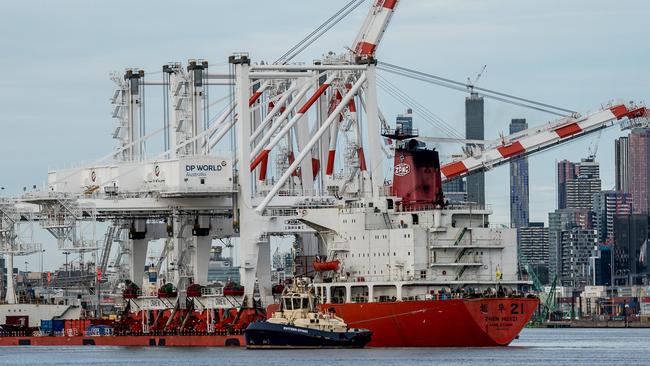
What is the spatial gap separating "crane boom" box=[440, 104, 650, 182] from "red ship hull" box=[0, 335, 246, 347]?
16683 mm

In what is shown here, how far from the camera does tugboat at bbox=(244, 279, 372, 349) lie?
71.3 m

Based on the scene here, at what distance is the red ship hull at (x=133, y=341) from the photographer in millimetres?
80062

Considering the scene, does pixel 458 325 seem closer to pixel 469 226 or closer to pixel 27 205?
pixel 469 226

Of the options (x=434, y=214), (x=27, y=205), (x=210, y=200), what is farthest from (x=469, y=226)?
(x=27, y=205)

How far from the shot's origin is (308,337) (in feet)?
234

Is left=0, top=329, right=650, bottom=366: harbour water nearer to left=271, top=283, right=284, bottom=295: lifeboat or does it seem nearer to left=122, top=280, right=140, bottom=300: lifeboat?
left=122, top=280, right=140, bottom=300: lifeboat

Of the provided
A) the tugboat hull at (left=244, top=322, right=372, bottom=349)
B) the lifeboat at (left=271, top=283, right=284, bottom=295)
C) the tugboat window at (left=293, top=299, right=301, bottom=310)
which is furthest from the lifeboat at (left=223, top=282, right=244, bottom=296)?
the tugboat window at (left=293, top=299, right=301, bottom=310)

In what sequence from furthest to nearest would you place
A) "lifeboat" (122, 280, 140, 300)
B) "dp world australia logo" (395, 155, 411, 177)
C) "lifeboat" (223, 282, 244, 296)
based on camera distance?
1. "lifeboat" (122, 280, 140, 300)
2. "lifeboat" (223, 282, 244, 296)
3. "dp world australia logo" (395, 155, 411, 177)

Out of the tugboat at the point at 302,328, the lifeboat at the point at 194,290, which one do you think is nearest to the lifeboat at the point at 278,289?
the lifeboat at the point at 194,290

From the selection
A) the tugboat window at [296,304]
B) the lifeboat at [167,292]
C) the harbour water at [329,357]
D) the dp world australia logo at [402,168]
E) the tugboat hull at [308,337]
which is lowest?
the harbour water at [329,357]

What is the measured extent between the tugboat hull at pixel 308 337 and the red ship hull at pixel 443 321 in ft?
4.02

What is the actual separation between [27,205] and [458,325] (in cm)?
2574

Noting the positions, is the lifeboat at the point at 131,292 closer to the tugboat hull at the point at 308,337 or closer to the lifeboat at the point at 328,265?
the lifeboat at the point at 328,265

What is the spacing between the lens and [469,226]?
75.0 m
